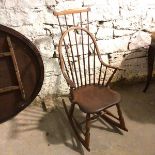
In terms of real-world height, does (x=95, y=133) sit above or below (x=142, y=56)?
below

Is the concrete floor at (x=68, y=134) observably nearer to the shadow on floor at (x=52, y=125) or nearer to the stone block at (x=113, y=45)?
the shadow on floor at (x=52, y=125)

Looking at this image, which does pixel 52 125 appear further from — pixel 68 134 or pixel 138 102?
pixel 138 102

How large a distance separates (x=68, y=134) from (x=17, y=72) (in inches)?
34.0

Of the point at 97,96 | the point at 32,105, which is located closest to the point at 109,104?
the point at 97,96

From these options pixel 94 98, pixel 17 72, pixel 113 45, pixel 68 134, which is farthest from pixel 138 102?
pixel 17 72

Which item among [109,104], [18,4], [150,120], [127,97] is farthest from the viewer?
[127,97]

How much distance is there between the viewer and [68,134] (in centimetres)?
278

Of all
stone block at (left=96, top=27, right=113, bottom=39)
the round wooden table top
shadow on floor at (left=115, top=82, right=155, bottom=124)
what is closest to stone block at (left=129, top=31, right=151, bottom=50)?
stone block at (left=96, top=27, right=113, bottom=39)

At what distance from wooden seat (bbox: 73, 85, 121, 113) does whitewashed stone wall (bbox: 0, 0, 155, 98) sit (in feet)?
2.00

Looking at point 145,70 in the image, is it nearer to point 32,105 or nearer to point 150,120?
point 150,120

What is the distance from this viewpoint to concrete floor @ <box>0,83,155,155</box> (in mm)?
2562

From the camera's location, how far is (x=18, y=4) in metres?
2.74

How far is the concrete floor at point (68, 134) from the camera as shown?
256 cm

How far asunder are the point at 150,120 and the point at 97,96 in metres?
0.75
